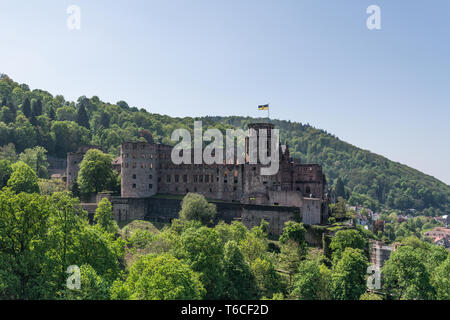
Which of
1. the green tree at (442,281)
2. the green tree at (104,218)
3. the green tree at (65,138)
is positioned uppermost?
the green tree at (65,138)

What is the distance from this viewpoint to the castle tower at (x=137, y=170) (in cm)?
7494

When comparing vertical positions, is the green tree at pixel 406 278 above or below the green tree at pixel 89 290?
below

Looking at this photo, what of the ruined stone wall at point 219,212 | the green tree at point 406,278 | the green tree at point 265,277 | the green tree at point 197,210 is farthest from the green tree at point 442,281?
the green tree at point 197,210

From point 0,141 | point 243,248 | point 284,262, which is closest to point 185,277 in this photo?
point 243,248

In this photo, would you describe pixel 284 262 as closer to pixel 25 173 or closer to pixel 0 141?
pixel 25 173

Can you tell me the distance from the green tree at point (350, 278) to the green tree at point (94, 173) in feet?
160

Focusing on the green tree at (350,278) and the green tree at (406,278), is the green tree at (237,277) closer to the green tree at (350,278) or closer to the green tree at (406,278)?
the green tree at (350,278)

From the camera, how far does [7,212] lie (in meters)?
32.7

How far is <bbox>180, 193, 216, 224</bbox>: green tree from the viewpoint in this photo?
205 ft

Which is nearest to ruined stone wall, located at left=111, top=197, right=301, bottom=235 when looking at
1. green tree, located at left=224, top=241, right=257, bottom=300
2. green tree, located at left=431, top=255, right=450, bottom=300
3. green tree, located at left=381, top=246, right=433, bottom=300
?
green tree, located at left=381, top=246, right=433, bottom=300

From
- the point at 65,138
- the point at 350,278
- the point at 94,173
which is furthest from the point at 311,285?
the point at 65,138
